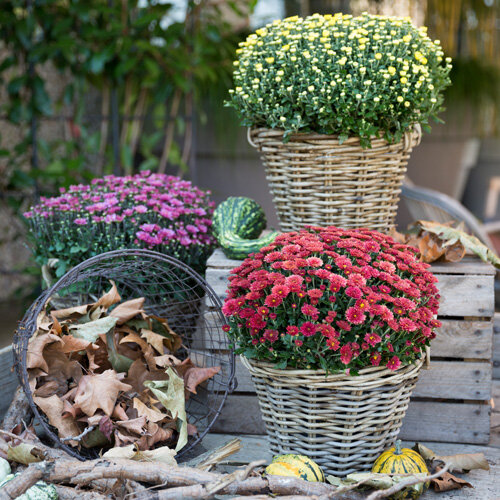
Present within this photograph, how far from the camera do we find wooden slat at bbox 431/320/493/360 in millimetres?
1572

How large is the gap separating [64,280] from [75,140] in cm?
220

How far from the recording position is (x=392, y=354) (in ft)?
4.05

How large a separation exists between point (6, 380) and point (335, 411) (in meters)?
0.87

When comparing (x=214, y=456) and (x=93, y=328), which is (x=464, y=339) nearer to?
(x=214, y=456)

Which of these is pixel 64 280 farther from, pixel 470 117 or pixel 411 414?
pixel 470 117

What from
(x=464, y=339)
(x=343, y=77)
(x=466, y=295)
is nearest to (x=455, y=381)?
(x=464, y=339)

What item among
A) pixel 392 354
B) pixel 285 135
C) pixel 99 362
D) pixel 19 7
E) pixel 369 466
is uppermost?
pixel 19 7

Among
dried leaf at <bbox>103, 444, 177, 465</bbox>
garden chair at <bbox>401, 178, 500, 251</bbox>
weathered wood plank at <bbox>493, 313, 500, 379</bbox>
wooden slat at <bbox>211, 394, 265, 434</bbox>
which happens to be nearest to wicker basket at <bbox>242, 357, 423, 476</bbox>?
dried leaf at <bbox>103, 444, 177, 465</bbox>

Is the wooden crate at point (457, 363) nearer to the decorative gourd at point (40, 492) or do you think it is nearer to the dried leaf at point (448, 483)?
the dried leaf at point (448, 483)

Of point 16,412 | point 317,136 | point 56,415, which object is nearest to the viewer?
point 56,415

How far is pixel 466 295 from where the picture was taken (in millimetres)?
1572

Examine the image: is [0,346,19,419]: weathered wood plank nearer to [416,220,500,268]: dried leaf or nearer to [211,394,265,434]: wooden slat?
[211,394,265,434]: wooden slat

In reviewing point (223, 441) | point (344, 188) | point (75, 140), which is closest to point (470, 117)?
point (75, 140)

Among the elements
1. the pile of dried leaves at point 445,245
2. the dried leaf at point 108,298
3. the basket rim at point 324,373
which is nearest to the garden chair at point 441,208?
the pile of dried leaves at point 445,245
